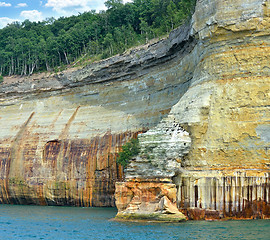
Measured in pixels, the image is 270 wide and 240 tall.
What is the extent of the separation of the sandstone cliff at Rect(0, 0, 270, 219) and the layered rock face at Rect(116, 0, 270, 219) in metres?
0.05

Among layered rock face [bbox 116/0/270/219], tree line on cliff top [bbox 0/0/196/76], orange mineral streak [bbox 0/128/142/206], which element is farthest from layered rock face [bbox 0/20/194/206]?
tree line on cliff top [bbox 0/0/196/76]

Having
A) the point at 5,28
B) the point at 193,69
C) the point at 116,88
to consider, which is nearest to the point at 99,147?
the point at 116,88

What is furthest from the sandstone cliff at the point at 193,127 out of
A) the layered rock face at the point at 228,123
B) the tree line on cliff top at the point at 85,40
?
the tree line on cliff top at the point at 85,40

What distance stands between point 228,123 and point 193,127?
1973 millimetres

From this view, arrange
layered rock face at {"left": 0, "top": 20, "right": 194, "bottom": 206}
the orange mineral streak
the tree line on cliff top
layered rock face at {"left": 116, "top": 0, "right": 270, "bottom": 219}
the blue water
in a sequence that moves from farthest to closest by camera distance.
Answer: the tree line on cliff top → the orange mineral streak → layered rock face at {"left": 0, "top": 20, "right": 194, "bottom": 206} → layered rock face at {"left": 116, "top": 0, "right": 270, "bottom": 219} → the blue water

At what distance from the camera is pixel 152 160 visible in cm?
2812

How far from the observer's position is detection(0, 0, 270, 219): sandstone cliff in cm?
2691

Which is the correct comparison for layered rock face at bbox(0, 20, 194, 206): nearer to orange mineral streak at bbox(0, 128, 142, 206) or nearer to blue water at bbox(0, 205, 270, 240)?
orange mineral streak at bbox(0, 128, 142, 206)

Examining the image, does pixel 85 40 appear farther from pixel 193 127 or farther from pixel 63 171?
pixel 193 127

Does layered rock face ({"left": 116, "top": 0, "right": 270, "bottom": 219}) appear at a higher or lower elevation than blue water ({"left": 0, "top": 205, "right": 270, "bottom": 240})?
higher

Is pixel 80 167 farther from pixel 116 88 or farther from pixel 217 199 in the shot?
pixel 217 199

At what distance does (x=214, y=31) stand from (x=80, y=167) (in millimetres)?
19013

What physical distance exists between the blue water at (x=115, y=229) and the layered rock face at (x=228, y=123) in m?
1.35

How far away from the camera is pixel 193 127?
28.5 metres
